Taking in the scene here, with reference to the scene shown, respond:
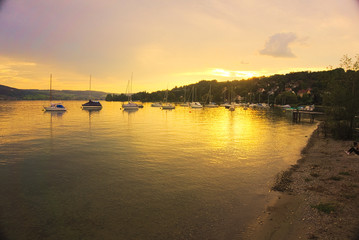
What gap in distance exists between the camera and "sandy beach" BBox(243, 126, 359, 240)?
33.0 feet

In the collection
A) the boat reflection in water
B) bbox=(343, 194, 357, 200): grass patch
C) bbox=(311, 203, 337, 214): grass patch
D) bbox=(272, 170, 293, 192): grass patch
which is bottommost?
bbox=(272, 170, 293, 192): grass patch

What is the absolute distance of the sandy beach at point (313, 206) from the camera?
33.0ft

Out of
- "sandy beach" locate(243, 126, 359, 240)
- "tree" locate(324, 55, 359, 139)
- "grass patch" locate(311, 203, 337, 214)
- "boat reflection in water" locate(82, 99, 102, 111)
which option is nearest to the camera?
"sandy beach" locate(243, 126, 359, 240)

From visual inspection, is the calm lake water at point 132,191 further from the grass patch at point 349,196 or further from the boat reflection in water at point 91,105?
the boat reflection in water at point 91,105

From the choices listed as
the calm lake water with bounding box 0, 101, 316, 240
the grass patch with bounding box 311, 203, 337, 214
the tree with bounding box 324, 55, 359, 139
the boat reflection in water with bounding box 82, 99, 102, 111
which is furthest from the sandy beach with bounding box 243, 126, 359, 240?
the boat reflection in water with bounding box 82, 99, 102, 111

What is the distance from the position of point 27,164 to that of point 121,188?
39.2ft

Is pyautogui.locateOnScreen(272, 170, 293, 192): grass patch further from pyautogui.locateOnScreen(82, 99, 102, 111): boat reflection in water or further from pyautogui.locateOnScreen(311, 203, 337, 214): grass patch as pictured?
pyautogui.locateOnScreen(82, 99, 102, 111): boat reflection in water

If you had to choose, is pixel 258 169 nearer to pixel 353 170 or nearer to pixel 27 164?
pixel 353 170

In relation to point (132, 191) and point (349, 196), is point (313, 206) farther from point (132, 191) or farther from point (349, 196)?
point (132, 191)

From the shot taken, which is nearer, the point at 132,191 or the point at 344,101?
the point at 132,191

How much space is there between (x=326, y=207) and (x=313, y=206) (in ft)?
2.08

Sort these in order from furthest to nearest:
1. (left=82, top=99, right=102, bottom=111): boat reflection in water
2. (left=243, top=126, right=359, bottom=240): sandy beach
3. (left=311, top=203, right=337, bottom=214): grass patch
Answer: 1. (left=82, top=99, right=102, bottom=111): boat reflection in water
2. (left=311, top=203, right=337, bottom=214): grass patch
3. (left=243, top=126, right=359, bottom=240): sandy beach

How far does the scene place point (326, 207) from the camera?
11.8 meters

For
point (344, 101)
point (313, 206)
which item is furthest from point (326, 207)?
point (344, 101)
